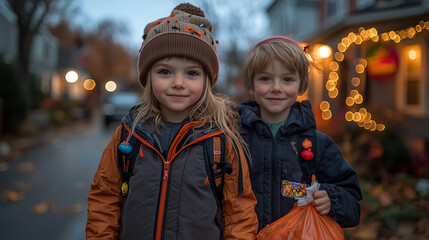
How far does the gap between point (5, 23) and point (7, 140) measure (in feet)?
29.6

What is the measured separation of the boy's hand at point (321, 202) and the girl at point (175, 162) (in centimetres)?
32

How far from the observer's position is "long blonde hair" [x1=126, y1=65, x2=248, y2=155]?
183 cm

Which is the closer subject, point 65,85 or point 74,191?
point 74,191

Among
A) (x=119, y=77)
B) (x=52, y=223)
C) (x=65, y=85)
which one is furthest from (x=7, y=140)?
(x=119, y=77)

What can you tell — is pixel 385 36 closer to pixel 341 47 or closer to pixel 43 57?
pixel 341 47

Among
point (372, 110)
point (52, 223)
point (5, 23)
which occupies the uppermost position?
point (5, 23)

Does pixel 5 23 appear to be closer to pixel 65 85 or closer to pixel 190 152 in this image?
pixel 190 152

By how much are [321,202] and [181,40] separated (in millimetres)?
1097

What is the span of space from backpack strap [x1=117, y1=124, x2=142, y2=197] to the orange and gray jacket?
0.02 m

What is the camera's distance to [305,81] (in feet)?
6.70

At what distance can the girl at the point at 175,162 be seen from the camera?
1.66 m

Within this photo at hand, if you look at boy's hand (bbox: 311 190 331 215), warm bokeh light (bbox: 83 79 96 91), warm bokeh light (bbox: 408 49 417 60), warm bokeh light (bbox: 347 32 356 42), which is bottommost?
boy's hand (bbox: 311 190 331 215)

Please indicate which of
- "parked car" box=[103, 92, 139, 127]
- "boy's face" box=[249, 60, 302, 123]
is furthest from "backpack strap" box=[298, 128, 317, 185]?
"parked car" box=[103, 92, 139, 127]

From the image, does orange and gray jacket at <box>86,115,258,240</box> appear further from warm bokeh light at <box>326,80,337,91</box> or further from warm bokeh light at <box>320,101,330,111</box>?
warm bokeh light at <box>320,101,330,111</box>
